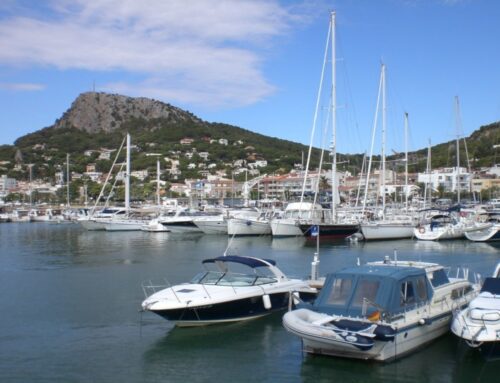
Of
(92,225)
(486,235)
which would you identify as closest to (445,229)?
(486,235)

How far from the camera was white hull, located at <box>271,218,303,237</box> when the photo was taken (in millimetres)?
54550

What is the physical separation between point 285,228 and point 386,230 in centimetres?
927

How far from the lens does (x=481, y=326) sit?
14.3 meters

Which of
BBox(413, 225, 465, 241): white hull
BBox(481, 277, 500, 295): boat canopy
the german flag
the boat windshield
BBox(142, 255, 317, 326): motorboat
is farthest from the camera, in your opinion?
BBox(413, 225, 465, 241): white hull

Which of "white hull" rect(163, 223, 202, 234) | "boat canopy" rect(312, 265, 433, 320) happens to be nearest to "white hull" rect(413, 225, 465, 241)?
"white hull" rect(163, 223, 202, 234)

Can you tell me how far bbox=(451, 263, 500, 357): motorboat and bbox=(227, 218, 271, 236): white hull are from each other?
4424 centimetres

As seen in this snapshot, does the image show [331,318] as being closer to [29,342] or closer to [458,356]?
[458,356]

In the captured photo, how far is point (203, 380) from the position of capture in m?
13.9

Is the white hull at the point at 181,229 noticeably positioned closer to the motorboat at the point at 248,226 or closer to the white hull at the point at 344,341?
the motorboat at the point at 248,226

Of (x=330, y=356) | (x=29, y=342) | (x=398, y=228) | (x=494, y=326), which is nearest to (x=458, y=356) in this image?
(x=494, y=326)

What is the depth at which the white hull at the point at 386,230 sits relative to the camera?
51.9 metres

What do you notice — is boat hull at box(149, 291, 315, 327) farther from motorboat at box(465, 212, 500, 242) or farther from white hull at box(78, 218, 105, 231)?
white hull at box(78, 218, 105, 231)

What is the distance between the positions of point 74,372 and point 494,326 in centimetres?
1038

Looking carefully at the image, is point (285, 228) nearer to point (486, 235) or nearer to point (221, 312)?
point (486, 235)
